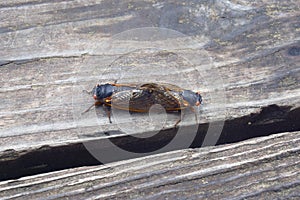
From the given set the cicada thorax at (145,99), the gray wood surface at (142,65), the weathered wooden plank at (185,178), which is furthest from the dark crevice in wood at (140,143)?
the cicada thorax at (145,99)

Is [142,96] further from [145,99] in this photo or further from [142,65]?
[142,65]

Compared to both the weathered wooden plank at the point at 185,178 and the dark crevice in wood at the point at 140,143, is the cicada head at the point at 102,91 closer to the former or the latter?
the dark crevice in wood at the point at 140,143

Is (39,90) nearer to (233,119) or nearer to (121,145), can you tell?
(121,145)

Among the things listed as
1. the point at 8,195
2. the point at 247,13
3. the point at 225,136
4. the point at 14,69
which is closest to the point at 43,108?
the point at 14,69

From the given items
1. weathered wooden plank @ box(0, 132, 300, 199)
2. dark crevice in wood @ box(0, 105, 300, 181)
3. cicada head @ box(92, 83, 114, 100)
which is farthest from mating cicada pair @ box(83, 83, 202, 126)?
weathered wooden plank @ box(0, 132, 300, 199)

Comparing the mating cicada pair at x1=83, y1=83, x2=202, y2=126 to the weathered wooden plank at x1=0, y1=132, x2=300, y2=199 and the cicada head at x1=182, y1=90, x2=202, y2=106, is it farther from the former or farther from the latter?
the weathered wooden plank at x1=0, y1=132, x2=300, y2=199

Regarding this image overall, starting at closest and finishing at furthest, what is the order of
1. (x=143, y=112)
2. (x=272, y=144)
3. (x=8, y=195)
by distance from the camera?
(x=8, y=195) → (x=272, y=144) → (x=143, y=112)
